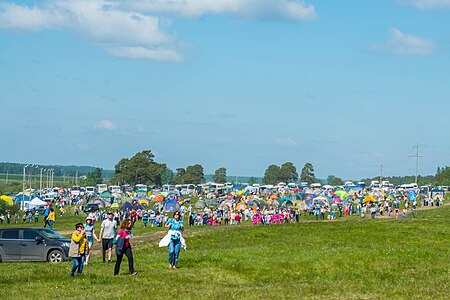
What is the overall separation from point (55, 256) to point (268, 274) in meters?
8.93

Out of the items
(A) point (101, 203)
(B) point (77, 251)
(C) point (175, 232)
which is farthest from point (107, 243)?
(A) point (101, 203)

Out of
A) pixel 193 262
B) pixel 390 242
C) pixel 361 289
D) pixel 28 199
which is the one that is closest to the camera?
pixel 361 289

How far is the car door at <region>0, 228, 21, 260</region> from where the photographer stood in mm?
30953

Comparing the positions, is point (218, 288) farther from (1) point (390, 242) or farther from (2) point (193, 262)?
(1) point (390, 242)

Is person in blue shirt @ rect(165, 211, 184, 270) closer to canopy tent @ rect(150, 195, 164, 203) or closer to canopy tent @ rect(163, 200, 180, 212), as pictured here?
canopy tent @ rect(163, 200, 180, 212)

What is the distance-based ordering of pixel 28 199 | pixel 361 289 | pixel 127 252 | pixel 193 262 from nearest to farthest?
pixel 361 289 → pixel 127 252 → pixel 193 262 → pixel 28 199

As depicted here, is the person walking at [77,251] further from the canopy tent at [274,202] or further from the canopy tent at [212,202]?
the canopy tent at [212,202]

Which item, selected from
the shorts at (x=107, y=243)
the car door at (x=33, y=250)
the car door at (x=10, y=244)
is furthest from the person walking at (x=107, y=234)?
the car door at (x=10, y=244)

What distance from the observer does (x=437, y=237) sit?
134ft

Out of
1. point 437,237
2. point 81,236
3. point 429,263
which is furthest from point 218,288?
point 437,237

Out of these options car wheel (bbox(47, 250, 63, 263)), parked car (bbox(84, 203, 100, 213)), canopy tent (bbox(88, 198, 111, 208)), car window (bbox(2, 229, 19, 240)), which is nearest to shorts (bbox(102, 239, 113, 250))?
car wheel (bbox(47, 250, 63, 263))

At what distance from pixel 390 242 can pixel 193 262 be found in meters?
13.7

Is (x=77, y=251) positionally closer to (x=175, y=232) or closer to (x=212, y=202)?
(x=175, y=232)

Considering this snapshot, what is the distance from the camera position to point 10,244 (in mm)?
31016
